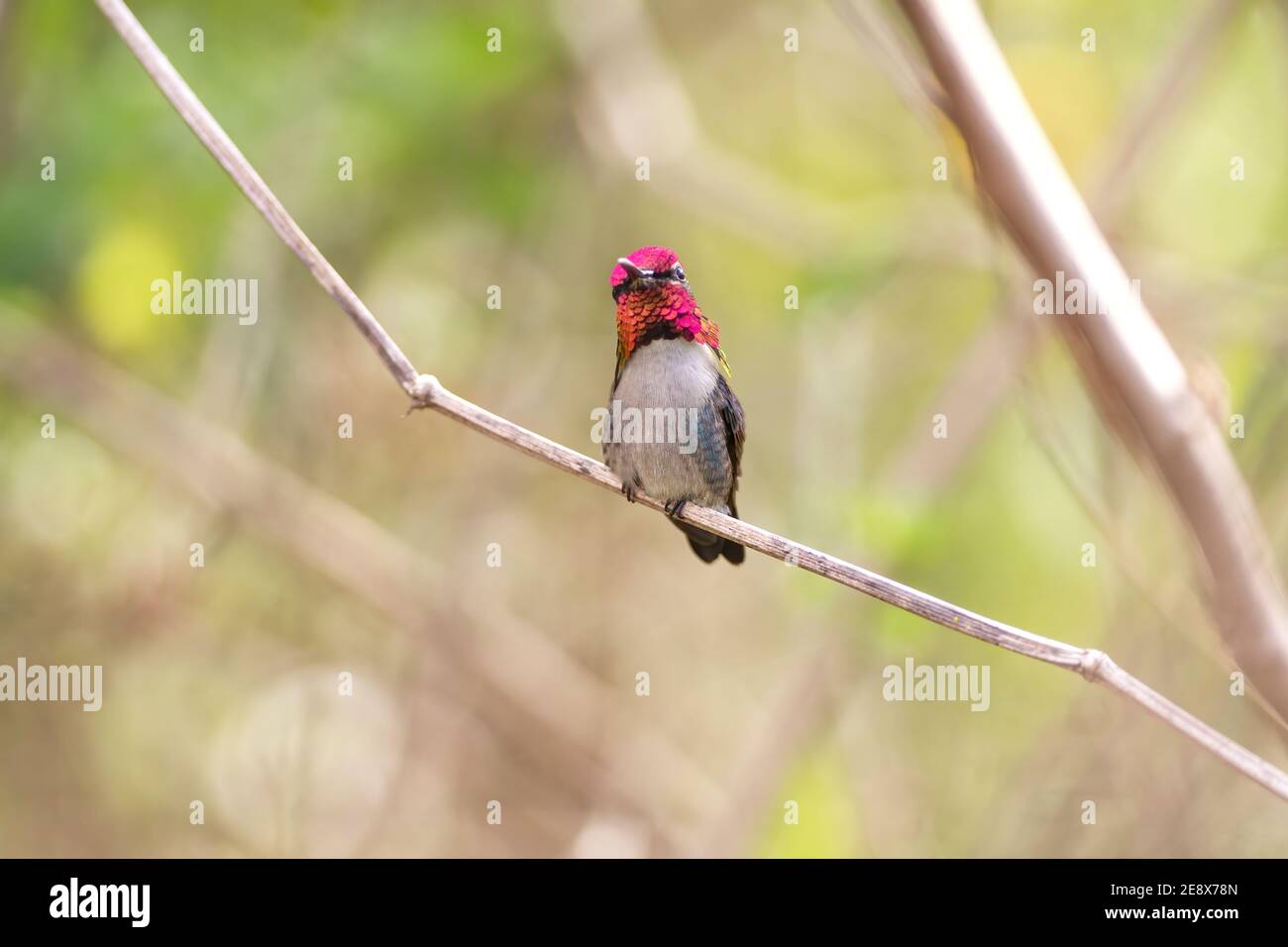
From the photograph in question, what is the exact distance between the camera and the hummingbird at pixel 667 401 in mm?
3879

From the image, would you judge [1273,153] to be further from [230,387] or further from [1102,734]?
[230,387]

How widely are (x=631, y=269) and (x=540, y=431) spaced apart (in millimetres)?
3691

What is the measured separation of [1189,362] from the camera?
7.60 ft

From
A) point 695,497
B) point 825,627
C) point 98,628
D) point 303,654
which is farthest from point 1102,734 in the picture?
point 98,628

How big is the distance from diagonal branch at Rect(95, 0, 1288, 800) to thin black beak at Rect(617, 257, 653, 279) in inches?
37.2

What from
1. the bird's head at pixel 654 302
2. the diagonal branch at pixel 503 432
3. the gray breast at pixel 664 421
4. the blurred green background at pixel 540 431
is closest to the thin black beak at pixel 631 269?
the bird's head at pixel 654 302

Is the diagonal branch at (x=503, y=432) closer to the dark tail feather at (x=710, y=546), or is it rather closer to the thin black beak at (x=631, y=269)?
the thin black beak at (x=631, y=269)

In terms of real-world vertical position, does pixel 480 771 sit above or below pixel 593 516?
below

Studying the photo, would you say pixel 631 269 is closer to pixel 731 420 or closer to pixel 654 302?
pixel 654 302

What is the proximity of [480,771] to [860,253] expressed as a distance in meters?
3.85

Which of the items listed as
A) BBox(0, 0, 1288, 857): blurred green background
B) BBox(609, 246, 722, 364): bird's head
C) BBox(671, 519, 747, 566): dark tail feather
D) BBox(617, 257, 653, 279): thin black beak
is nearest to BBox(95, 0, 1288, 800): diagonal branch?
BBox(617, 257, 653, 279): thin black beak

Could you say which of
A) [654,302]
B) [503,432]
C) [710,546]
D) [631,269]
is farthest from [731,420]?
[503,432]

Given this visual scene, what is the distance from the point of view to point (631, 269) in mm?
3621

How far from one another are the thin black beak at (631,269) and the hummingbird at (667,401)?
0.29 feet
